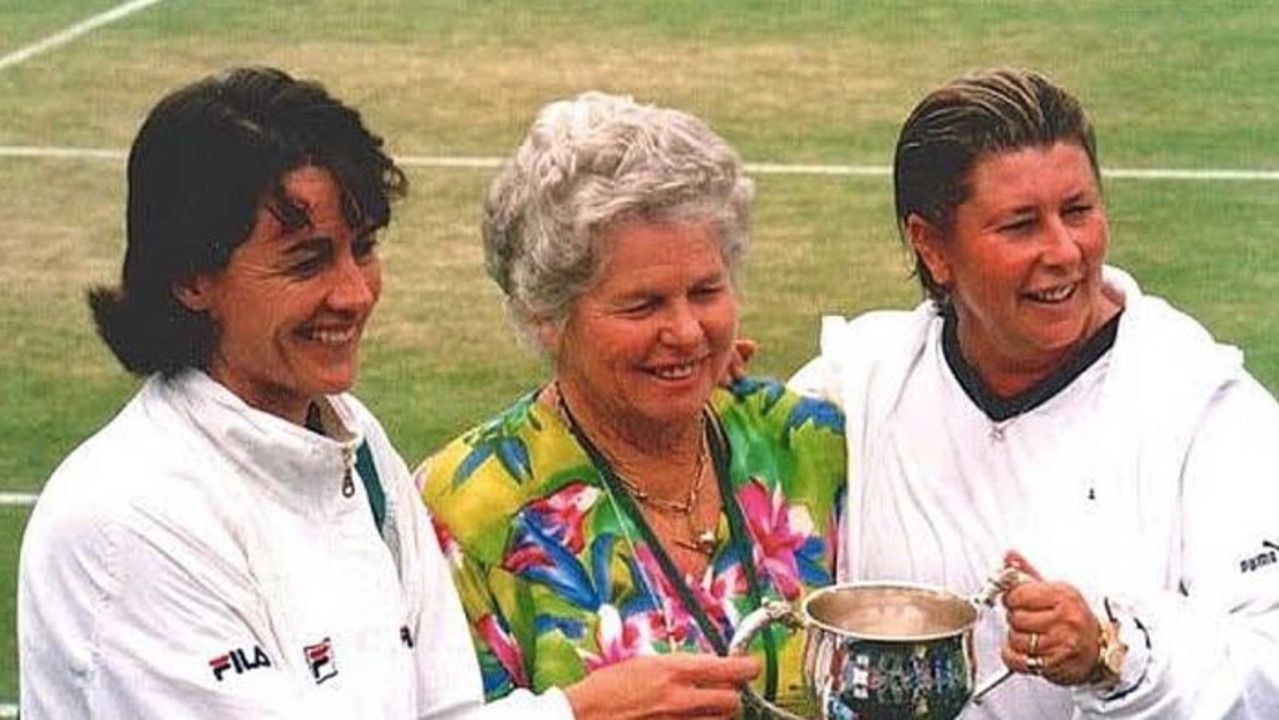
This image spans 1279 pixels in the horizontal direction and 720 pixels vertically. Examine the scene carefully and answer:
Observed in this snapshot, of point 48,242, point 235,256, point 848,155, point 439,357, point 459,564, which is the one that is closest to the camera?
point 235,256

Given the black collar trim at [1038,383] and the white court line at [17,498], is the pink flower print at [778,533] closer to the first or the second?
the black collar trim at [1038,383]

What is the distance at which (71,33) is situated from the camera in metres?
14.0

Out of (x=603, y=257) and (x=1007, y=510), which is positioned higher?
(x=603, y=257)

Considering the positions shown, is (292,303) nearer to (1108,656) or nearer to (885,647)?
(885,647)

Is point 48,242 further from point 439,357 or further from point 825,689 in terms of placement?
point 825,689

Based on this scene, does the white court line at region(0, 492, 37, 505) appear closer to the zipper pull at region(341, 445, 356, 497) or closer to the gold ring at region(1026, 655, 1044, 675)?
the zipper pull at region(341, 445, 356, 497)

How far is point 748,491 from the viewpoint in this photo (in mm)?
3637

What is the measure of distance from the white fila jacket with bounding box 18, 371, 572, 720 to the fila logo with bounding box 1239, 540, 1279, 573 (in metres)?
0.84

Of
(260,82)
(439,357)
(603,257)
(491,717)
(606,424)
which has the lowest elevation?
(439,357)

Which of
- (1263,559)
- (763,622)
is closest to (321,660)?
(763,622)

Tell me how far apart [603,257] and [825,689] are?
0.60 m

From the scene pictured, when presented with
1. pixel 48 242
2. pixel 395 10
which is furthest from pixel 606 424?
pixel 395 10

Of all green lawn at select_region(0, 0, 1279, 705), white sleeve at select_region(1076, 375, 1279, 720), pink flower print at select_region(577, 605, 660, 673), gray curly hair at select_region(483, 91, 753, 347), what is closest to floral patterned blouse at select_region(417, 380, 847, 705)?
pink flower print at select_region(577, 605, 660, 673)

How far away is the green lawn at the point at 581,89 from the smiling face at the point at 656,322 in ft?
9.89
